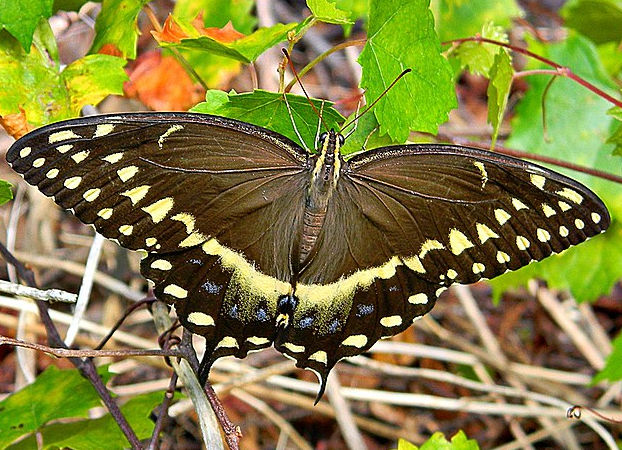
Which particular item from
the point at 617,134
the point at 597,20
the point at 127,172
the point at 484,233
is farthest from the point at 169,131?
the point at 597,20

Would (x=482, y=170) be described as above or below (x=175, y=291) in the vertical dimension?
above

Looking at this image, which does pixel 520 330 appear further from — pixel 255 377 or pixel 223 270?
pixel 223 270

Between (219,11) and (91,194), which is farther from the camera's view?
(219,11)

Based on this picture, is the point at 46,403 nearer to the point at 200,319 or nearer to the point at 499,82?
the point at 200,319

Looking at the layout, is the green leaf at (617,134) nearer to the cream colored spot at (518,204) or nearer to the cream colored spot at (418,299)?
the cream colored spot at (518,204)

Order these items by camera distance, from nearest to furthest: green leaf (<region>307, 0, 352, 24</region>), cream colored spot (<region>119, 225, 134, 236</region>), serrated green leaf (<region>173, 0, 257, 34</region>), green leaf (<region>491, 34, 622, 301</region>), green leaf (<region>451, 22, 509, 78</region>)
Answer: green leaf (<region>307, 0, 352, 24</region>)
cream colored spot (<region>119, 225, 134, 236</region>)
green leaf (<region>451, 22, 509, 78</region>)
serrated green leaf (<region>173, 0, 257, 34</region>)
green leaf (<region>491, 34, 622, 301</region>)

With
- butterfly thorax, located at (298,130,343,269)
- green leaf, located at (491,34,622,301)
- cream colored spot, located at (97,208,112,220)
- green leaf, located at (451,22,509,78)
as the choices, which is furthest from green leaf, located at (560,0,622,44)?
cream colored spot, located at (97,208,112,220)

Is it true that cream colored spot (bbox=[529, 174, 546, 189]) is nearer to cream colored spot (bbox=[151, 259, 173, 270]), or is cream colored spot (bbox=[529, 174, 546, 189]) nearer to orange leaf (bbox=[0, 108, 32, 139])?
cream colored spot (bbox=[151, 259, 173, 270])
